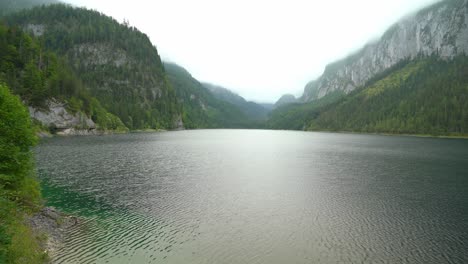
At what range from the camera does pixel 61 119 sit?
14238cm

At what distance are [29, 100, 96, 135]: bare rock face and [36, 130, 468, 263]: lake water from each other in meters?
88.3

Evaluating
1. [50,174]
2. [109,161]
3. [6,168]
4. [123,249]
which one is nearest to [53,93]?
[109,161]

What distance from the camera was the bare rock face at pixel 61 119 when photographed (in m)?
132

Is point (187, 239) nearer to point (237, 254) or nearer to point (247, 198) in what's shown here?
point (237, 254)

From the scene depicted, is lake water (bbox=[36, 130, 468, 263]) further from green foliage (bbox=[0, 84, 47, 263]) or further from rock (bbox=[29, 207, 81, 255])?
green foliage (bbox=[0, 84, 47, 263])

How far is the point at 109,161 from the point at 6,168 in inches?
1737

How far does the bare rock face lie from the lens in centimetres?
13166

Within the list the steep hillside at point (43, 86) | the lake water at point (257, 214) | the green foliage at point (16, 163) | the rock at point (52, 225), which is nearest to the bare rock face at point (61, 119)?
the steep hillside at point (43, 86)

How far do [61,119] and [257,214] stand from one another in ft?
473

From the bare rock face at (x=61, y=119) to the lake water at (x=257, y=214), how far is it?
8831 centimetres

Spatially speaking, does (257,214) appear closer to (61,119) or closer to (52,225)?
(52,225)

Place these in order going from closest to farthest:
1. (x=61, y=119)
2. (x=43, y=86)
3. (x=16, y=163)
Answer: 1. (x=16, y=163)
2. (x=43, y=86)
3. (x=61, y=119)

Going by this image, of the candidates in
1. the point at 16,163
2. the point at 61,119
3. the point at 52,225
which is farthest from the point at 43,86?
the point at 52,225

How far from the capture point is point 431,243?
24.8 meters
